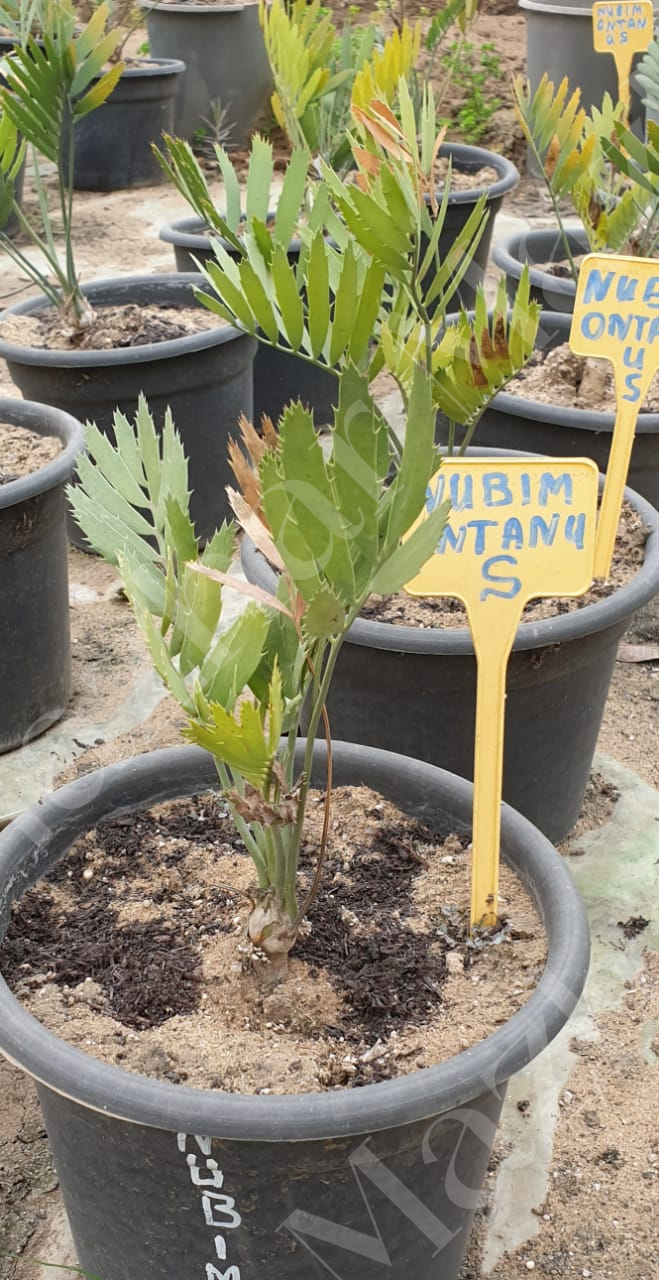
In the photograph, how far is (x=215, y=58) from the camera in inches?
188

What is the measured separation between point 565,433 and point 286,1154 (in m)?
1.37

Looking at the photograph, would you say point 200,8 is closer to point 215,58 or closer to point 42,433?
point 215,58

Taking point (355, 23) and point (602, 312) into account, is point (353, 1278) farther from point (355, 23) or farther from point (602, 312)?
point (355, 23)

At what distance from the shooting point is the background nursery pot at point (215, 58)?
15.4 feet

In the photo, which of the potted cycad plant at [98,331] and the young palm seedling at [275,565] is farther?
the potted cycad plant at [98,331]

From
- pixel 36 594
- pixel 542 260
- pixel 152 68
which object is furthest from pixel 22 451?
pixel 152 68

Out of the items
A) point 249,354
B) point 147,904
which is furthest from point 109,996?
point 249,354

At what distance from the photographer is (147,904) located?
1018 mm

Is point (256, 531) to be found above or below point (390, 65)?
below

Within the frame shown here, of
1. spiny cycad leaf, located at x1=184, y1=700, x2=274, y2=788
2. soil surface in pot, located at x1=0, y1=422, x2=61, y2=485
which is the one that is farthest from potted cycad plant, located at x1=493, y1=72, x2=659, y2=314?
spiny cycad leaf, located at x1=184, y1=700, x2=274, y2=788

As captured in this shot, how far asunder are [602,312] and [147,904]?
2.91 ft

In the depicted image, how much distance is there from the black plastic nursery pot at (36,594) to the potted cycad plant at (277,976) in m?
0.71

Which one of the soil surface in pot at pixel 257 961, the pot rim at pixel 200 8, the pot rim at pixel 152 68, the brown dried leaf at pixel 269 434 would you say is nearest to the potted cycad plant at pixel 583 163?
the brown dried leaf at pixel 269 434

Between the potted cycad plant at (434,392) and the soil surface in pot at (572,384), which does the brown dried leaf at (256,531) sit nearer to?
the potted cycad plant at (434,392)
